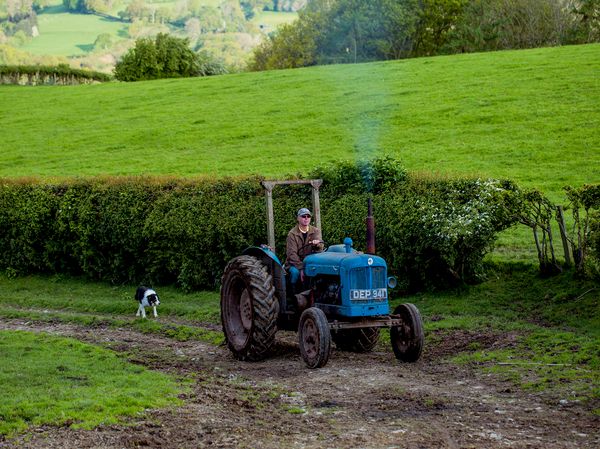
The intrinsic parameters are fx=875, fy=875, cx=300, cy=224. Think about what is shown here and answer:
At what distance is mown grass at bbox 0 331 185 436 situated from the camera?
8.55 m

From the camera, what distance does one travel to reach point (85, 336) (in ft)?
48.8

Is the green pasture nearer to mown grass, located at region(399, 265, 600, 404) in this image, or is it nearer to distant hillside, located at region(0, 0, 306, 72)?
distant hillside, located at region(0, 0, 306, 72)

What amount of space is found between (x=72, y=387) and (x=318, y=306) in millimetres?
3476

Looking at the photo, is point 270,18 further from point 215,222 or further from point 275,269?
point 275,269

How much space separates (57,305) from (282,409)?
10773 millimetres

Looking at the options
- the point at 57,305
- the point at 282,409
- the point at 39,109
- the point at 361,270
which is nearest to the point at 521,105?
the point at 57,305

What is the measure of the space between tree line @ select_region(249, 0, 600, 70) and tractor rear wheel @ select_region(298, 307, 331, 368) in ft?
115

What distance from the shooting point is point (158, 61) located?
2269 inches

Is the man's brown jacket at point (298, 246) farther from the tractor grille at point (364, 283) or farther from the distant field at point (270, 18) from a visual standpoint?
the distant field at point (270, 18)

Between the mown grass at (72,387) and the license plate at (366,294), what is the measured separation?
2.54 metres

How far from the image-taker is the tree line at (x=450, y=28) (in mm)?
50031

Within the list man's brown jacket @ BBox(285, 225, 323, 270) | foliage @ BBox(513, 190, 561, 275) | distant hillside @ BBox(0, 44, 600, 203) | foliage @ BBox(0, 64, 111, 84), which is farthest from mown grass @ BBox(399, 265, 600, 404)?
foliage @ BBox(0, 64, 111, 84)

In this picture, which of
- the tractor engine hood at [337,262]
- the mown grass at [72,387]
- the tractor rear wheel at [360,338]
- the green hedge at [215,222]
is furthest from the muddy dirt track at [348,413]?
the green hedge at [215,222]

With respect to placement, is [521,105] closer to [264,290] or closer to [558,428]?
[264,290]
